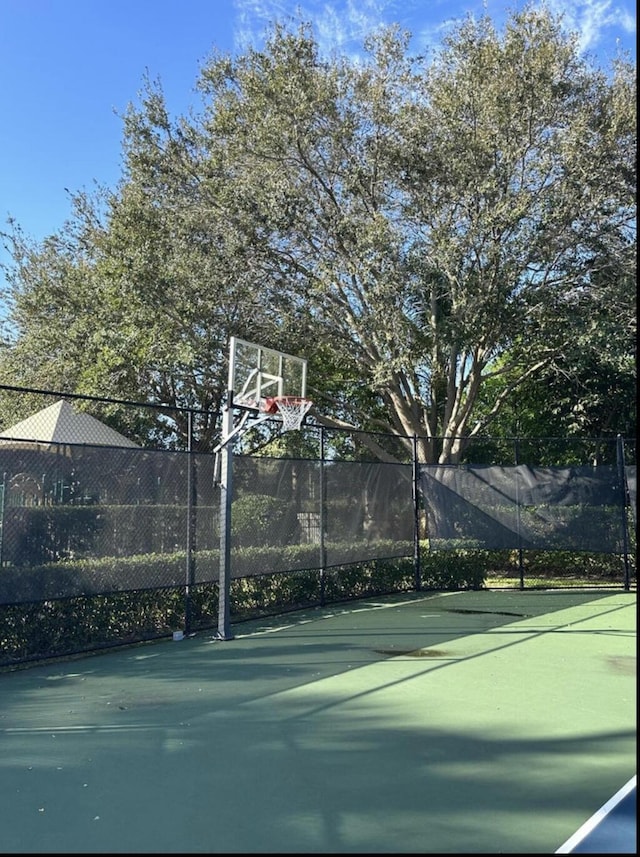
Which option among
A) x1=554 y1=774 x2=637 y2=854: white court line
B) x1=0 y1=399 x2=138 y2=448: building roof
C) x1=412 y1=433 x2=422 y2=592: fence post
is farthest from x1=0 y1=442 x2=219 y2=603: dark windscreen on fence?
x1=0 y1=399 x2=138 y2=448: building roof

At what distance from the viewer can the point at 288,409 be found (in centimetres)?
827

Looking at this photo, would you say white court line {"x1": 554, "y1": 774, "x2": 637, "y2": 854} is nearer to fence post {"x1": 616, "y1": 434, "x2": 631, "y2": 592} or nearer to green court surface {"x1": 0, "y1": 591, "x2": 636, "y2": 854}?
green court surface {"x1": 0, "y1": 591, "x2": 636, "y2": 854}

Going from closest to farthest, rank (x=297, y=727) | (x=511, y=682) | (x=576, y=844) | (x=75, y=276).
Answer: (x=576, y=844) → (x=297, y=727) → (x=511, y=682) → (x=75, y=276)

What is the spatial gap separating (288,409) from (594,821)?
555cm

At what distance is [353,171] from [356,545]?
645 cm

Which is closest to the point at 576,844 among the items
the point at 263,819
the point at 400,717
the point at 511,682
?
the point at 263,819

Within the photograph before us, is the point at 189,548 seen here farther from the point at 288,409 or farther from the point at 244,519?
the point at 288,409

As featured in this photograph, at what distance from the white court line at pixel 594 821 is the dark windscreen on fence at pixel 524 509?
8.30 m

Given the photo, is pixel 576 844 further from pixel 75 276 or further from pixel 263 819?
pixel 75 276

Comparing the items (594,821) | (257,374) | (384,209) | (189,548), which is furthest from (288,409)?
(384,209)

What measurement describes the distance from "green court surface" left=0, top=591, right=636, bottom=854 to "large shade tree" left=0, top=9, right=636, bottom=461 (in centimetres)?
636

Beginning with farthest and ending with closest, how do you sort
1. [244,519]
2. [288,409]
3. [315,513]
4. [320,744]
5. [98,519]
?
1. [315,513]
2. [244,519]
3. [288,409]
4. [98,519]
5. [320,744]

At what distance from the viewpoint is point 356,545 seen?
10.7 meters

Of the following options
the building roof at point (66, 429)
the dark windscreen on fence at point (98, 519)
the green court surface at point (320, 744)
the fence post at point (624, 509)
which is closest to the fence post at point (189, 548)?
the dark windscreen on fence at point (98, 519)
